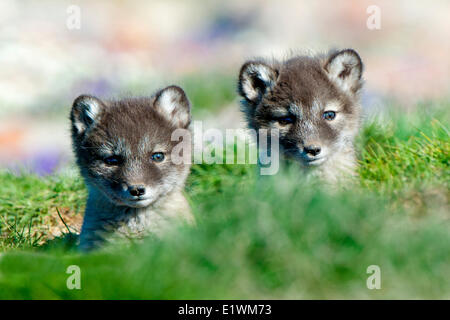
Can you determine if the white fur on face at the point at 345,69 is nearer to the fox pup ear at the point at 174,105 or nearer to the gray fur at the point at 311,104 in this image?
the gray fur at the point at 311,104

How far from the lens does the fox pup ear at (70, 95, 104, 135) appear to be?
5332mm

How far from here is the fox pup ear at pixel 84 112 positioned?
5332mm

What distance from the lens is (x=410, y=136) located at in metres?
6.00

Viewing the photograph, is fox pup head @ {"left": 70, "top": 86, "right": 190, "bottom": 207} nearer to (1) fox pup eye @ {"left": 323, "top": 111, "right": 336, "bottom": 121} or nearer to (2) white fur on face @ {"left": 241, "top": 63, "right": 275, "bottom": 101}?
(2) white fur on face @ {"left": 241, "top": 63, "right": 275, "bottom": 101}

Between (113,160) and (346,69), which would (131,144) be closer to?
(113,160)

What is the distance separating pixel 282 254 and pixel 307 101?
226 cm

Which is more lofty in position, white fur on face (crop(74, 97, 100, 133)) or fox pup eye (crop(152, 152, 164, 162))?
white fur on face (crop(74, 97, 100, 133))

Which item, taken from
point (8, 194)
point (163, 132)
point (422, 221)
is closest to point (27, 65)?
point (8, 194)

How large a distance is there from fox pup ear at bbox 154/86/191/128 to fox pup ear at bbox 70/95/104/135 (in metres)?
0.50

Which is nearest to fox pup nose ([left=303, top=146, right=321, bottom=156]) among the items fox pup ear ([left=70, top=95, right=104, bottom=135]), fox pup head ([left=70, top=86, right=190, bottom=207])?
fox pup head ([left=70, top=86, right=190, bottom=207])

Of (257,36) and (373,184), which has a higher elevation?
(257,36)

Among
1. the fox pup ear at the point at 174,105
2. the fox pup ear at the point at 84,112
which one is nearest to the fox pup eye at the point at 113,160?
the fox pup ear at the point at 84,112
